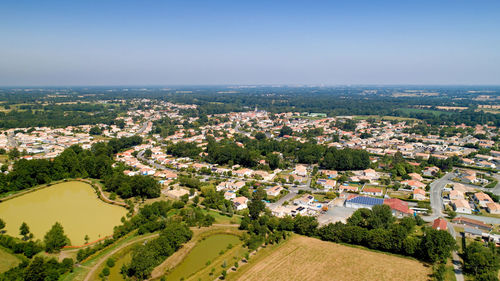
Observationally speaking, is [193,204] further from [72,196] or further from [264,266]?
[72,196]

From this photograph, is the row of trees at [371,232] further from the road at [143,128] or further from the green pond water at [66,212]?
the road at [143,128]

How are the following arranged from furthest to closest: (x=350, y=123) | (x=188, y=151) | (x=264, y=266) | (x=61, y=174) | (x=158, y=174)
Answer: (x=350, y=123)
(x=188, y=151)
(x=158, y=174)
(x=61, y=174)
(x=264, y=266)

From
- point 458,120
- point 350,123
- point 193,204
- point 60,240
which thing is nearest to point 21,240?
point 60,240

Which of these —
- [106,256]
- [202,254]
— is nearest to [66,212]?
[106,256]

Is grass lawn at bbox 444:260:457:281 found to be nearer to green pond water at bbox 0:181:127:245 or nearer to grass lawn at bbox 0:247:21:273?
green pond water at bbox 0:181:127:245

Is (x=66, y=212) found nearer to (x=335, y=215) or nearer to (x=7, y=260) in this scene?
(x=7, y=260)

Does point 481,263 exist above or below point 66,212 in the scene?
above

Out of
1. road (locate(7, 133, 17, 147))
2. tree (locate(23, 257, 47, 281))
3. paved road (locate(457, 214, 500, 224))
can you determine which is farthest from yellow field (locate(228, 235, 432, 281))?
road (locate(7, 133, 17, 147))
